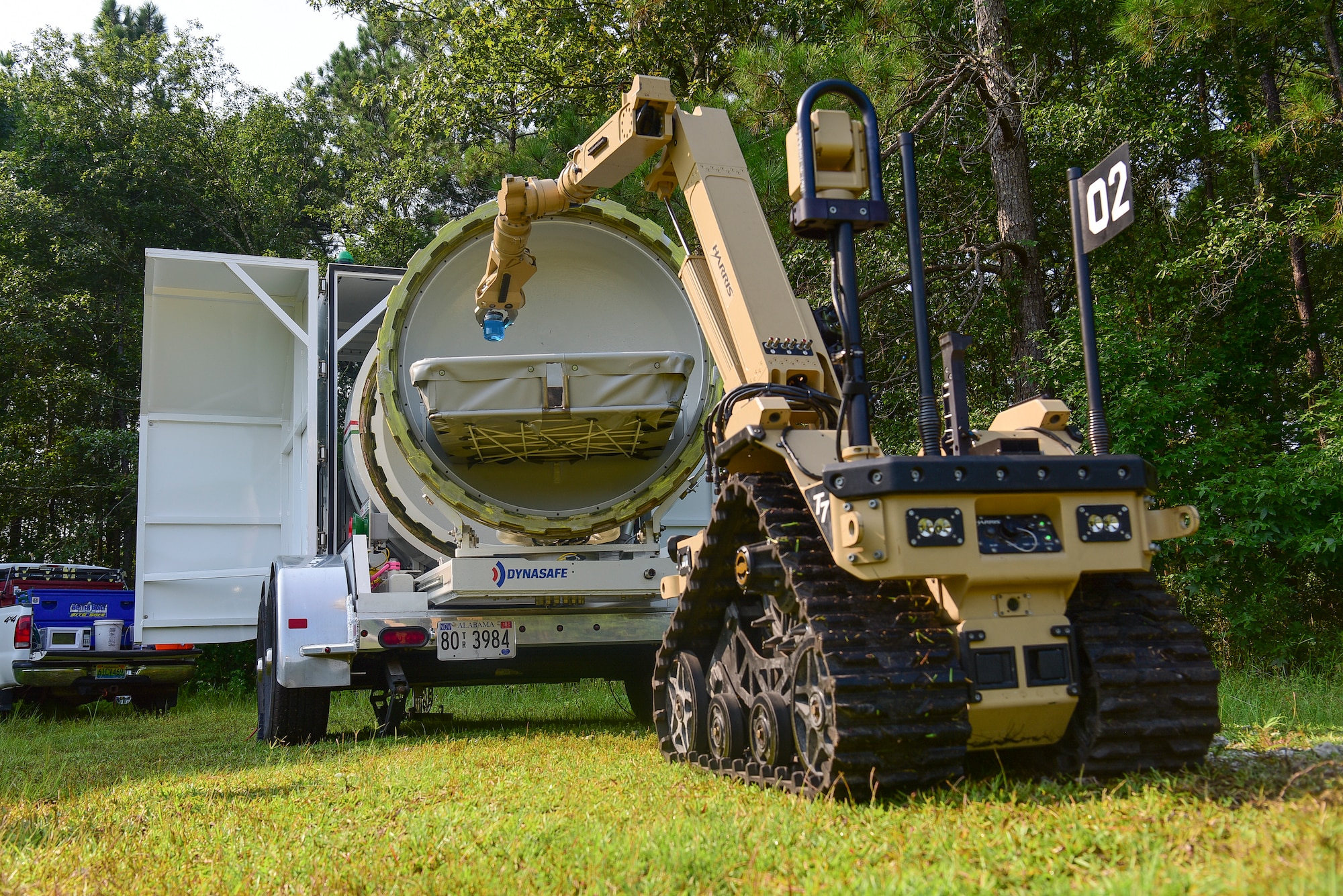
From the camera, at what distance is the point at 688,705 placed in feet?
15.8

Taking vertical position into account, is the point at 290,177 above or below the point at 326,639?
above

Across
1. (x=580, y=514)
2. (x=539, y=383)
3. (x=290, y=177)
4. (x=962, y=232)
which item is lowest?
(x=580, y=514)

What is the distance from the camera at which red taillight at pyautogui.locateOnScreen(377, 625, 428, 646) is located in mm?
6270

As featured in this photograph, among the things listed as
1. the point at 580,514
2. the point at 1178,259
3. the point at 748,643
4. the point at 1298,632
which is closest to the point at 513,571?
the point at 580,514

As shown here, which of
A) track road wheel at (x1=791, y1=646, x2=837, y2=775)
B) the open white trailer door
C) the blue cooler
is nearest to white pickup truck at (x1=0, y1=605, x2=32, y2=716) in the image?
the blue cooler

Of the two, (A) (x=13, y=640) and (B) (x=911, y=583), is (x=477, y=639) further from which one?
(A) (x=13, y=640)

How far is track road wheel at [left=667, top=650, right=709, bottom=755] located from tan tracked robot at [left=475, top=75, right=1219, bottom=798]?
0.06ft

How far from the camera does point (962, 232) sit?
12.4 meters

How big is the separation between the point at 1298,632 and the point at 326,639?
26.7 ft

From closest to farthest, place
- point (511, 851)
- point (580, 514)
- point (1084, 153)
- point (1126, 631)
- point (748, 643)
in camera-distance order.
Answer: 1. point (511, 851)
2. point (1126, 631)
3. point (748, 643)
4. point (580, 514)
5. point (1084, 153)

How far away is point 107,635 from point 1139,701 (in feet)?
35.6

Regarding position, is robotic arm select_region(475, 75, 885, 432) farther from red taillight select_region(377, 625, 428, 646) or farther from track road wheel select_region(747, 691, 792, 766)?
red taillight select_region(377, 625, 428, 646)

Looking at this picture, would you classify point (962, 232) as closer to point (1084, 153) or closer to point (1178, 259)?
point (1084, 153)

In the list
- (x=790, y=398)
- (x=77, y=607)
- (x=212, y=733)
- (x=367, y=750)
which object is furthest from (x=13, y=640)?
(x=790, y=398)
